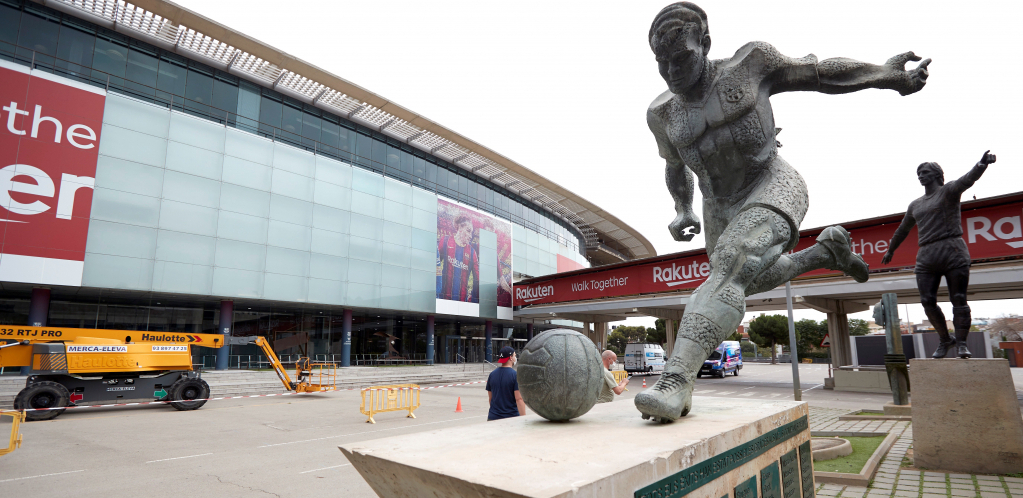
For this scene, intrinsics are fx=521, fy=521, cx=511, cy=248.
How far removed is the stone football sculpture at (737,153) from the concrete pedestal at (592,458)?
303 millimetres

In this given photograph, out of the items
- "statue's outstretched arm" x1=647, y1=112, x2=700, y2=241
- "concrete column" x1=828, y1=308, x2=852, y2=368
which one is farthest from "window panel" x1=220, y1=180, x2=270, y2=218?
"concrete column" x1=828, y1=308, x2=852, y2=368

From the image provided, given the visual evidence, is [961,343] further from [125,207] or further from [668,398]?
[125,207]

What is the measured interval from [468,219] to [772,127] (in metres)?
29.8

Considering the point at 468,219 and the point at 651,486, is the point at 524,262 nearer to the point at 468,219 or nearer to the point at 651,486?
the point at 468,219

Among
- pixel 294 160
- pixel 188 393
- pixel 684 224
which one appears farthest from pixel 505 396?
pixel 294 160

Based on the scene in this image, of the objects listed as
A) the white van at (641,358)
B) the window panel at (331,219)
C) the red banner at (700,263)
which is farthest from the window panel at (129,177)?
the white van at (641,358)

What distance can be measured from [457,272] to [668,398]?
29.1 metres

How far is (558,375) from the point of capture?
2230 mm

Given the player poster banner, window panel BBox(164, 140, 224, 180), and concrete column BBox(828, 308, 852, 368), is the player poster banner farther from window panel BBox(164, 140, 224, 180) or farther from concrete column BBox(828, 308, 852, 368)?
concrete column BBox(828, 308, 852, 368)

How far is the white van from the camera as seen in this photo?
28125 millimetres

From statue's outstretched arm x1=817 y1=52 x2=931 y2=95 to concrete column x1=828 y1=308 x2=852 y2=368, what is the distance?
2065 cm

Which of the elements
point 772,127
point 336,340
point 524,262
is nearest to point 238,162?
point 336,340

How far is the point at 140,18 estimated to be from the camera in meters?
19.9

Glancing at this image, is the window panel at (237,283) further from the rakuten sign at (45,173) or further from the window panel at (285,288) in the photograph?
the rakuten sign at (45,173)
